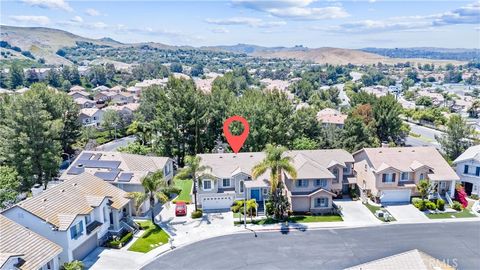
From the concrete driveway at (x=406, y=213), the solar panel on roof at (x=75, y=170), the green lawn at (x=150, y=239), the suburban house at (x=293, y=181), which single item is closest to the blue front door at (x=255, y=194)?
the suburban house at (x=293, y=181)

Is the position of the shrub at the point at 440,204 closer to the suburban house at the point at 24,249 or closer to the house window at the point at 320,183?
the house window at the point at 320,183

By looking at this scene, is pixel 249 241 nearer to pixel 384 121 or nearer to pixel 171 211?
pixel 171 211

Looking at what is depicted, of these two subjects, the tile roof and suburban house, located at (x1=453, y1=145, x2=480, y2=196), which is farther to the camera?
suburban house, located at (x1=453, y1=145, x2=480, y2=196)

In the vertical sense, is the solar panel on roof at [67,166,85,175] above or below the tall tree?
below

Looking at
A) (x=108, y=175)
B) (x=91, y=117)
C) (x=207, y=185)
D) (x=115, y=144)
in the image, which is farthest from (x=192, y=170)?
(x=91, y=117)

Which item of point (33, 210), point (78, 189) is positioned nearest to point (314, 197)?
point (78, 189)

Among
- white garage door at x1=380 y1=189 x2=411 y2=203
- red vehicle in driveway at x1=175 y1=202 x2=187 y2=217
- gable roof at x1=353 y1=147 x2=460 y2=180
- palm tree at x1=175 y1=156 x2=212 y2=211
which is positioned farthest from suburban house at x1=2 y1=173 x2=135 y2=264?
gable roof at x1=353 y1=147 x2=460 y2=180

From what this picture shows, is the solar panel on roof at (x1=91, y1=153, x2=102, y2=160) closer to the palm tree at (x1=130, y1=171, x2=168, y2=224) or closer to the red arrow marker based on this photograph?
the palm tree at (x1=130, y1=171, x2=168, y2=224)
